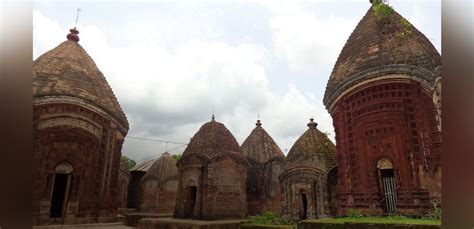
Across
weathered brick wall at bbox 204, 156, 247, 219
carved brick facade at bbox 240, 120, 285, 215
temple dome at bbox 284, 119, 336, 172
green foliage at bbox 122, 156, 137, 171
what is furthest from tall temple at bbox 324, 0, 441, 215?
green foliage at bbox 122, 156, 137, 171

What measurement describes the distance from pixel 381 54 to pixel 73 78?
1138cm

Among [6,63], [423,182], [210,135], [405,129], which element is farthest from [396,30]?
[6,63]

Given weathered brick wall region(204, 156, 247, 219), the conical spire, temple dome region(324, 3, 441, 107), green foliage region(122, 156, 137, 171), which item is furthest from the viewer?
green foliage region(122, 156, 137, 171)

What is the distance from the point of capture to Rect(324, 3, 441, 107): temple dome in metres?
10.1

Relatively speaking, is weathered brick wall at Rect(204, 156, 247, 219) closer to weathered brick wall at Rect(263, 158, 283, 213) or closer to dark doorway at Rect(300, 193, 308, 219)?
dark doorway at Rect(300, 193, 308, 219)

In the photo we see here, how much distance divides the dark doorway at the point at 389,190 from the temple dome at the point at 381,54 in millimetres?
3328

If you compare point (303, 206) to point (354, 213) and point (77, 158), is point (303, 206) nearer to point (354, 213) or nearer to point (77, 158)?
point (354, 213)

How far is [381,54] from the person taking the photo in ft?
36.2

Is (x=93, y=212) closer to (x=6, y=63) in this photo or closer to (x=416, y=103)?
(x=6, y=63)

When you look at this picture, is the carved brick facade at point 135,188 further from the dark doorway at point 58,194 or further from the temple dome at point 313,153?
the dark doorway at point 58,194

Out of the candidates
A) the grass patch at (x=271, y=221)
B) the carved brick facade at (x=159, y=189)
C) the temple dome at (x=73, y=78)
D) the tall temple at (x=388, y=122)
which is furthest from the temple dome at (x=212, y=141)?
the carved brick facade at (x=159, y=189)

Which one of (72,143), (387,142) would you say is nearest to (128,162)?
(72,143)

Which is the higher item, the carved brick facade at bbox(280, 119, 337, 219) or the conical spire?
the conical spire

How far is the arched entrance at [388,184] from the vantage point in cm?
989
